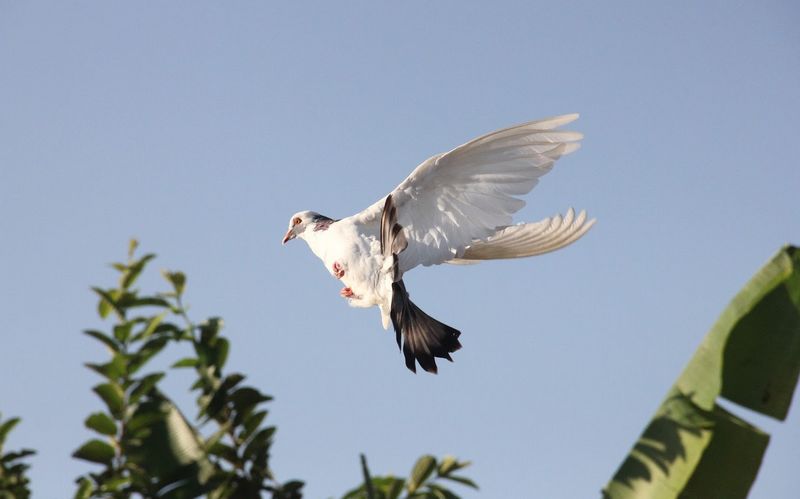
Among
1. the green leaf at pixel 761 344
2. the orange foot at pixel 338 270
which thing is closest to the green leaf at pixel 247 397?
the green leaf at pixel 761 344

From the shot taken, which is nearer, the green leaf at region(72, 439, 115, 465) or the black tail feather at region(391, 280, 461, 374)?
the green leaf at region(72, 439, 115, 465)

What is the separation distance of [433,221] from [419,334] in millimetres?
819

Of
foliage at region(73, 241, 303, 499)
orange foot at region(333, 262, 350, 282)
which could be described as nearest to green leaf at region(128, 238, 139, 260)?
foliage at region(73, 241, 303, 499)

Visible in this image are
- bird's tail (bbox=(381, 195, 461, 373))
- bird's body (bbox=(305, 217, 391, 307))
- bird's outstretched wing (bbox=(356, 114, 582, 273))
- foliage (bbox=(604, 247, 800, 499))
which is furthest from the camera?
bird's body (bbox=(305, 217, 391, 307))

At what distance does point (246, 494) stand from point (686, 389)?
6.90ft

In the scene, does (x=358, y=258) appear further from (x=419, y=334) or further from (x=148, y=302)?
(x=148, y=302)

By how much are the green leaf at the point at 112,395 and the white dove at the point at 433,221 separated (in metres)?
3.52

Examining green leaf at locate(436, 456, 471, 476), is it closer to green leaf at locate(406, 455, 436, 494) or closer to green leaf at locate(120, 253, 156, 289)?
green leaf at locate(406, 455, 436, 494)

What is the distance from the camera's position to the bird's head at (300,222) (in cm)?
779

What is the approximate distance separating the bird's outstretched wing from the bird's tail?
0.12 m

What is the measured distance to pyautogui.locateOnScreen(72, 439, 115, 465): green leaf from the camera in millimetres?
3117

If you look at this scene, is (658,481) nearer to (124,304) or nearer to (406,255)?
(124,304)

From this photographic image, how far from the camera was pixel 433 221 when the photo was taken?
6.80 meters

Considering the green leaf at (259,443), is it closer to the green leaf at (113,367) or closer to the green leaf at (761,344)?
the green leaf at (113,367)
